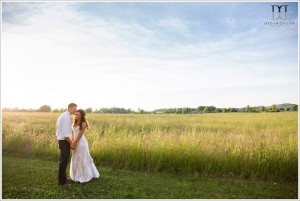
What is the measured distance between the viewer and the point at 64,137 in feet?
17.9

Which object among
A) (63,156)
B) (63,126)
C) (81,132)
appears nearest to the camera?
(63,126)

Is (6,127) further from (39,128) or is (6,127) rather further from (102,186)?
(102,186)

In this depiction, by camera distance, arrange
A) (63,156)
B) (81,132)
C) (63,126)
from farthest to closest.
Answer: (81,132) < (63,156) < (63,126)

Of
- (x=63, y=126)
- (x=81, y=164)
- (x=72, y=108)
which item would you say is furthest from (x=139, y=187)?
(x=72, y=108)

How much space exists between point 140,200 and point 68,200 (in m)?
1.23

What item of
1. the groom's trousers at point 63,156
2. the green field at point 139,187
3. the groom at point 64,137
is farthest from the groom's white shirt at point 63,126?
the green field at point 139,187

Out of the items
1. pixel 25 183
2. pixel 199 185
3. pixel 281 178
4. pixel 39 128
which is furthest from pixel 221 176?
pixel 39 128

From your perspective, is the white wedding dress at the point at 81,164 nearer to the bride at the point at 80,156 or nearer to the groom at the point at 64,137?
the bride at the point at 80,156

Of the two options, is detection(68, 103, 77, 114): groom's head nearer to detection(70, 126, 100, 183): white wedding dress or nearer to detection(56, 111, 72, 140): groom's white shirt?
detection(56, 111, 72, 140): groom's white shirt

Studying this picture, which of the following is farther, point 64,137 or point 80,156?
point 80,156

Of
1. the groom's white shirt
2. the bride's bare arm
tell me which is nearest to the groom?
the groom's white shirt

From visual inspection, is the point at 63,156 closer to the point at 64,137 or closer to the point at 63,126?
the point at 64,137

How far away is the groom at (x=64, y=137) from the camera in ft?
17.8

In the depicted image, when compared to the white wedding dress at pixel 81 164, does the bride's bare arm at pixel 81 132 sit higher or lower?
higher
